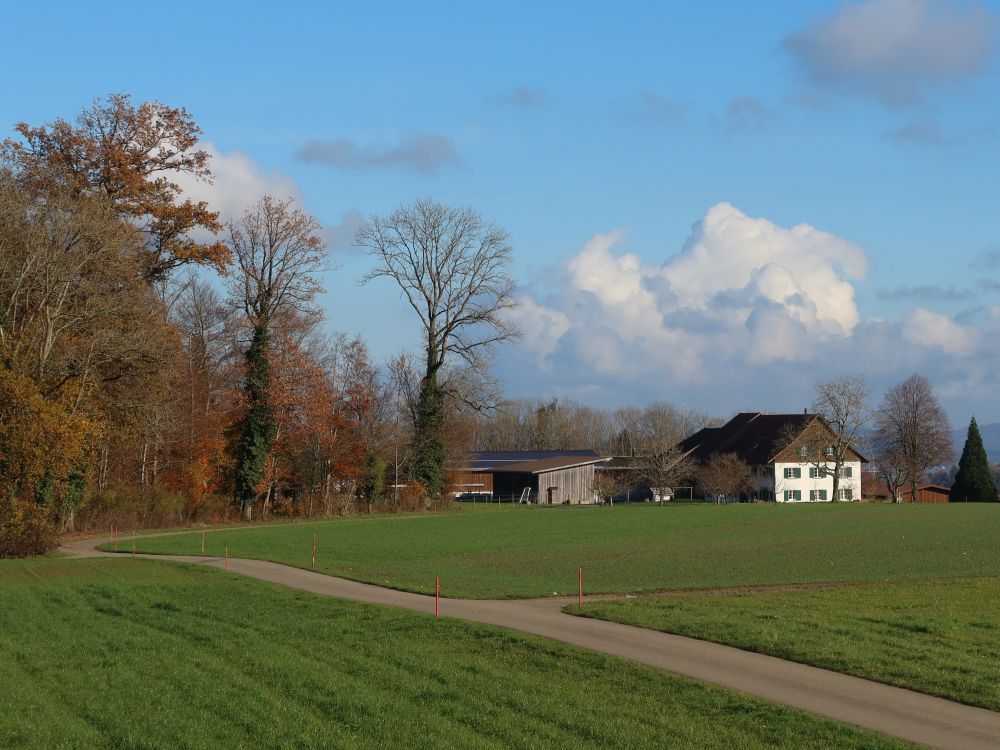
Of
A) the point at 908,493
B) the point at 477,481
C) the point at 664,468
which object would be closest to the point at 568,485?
the point at 477,481

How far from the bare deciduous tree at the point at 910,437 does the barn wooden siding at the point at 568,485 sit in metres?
29.2

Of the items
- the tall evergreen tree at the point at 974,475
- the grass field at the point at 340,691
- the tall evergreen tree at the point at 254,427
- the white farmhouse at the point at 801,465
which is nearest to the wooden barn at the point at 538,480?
the white farmhouse at the point at 801,465

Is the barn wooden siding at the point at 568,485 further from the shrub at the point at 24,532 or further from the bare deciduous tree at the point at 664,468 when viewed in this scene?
the shrub at the point at 24,532

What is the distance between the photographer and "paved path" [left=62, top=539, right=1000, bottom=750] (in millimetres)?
12086

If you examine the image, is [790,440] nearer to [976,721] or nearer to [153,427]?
[153,427]

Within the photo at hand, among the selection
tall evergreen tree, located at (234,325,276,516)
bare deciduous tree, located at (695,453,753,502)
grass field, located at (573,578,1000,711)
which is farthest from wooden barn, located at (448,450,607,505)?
grass field, located at (573,578,1000,711)

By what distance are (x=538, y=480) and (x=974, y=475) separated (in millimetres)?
42132

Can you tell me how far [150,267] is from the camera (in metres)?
53.3

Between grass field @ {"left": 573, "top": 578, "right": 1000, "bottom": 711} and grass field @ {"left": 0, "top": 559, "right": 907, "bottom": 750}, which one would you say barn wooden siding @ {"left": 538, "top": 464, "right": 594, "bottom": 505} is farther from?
grass field @ {"left": 0, "top": 559, "right": 907, "bottom": 750}

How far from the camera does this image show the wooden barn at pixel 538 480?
10412 centimetres

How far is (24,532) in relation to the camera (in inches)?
1534

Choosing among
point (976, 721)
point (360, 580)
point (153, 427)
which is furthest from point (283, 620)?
point (153, 427)

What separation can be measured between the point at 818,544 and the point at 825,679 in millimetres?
31665

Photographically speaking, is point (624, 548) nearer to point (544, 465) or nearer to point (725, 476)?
point (725, 476)
